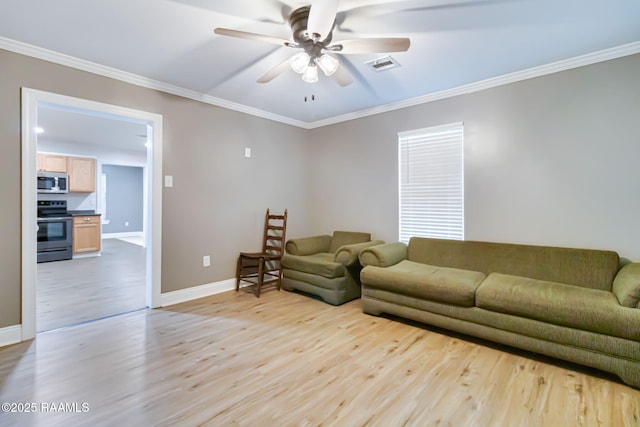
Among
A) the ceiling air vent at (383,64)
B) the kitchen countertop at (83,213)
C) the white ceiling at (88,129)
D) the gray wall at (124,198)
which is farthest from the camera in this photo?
the gray wall at (124,198)

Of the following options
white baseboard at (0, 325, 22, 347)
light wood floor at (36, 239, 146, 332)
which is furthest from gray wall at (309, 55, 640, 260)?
white baseboard at (0, 325, 22, 347)

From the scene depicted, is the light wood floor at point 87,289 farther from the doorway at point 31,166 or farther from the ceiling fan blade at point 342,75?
the ceiling fan blade at point 342,75

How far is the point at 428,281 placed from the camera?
269cm

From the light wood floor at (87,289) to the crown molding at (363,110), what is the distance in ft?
7.84

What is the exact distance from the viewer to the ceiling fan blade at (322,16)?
5.31 ft

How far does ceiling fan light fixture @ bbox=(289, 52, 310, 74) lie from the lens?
2125mm

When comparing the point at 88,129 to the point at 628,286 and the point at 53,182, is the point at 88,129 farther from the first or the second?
the point at 628,286

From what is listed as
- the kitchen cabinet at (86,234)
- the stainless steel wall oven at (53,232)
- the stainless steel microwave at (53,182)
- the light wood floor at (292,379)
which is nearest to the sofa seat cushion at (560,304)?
the light wood floor at (292,379)

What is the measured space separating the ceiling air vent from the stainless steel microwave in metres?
7.02

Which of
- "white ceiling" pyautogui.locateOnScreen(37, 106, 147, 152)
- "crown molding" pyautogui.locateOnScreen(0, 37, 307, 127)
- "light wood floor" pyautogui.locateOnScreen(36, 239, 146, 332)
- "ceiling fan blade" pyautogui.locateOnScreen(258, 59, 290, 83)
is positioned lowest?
"light wood floor" pyautogui.locateOnScreen(36, 239, 146, 332)

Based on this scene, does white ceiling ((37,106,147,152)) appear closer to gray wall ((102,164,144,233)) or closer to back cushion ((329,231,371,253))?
gray wall ((102,164,144,233))

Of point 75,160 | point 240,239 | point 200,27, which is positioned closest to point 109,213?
point 75,160

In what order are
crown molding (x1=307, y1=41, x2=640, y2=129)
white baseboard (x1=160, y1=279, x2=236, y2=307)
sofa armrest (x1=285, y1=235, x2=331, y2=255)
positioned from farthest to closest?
sofa armrest (x1=285, y1=235, x2=331, y2=255)
white baseboard (x1=160, y1=279, x2=236, y2=307)
crown molding (x1=307, y1=41, x2=640, y2=129)

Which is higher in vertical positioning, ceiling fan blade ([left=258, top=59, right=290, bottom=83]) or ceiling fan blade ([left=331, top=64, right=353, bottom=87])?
ceiling fan blade ([left=258, top=59, right=290, bottom=83])
